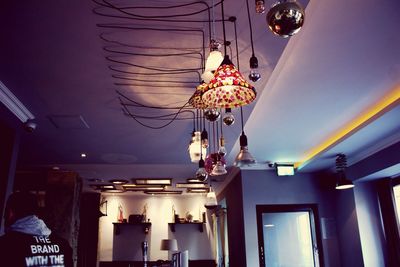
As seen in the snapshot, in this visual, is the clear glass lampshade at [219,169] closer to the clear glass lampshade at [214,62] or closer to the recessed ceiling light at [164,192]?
the clear glass lampshade at [214,62]

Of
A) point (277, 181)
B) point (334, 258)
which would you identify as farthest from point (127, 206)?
point (334, 258)

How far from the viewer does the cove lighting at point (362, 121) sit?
3970 millimetres

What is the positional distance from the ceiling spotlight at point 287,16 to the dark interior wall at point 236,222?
569 centimetres

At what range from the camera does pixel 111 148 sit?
5.43 meters

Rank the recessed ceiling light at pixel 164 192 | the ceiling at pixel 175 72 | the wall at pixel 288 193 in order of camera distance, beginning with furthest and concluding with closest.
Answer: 1. the recessed ceiling light at pixel 164 192
2. the wall at pixel 288 193
3. the ceiling at pixel 175 72

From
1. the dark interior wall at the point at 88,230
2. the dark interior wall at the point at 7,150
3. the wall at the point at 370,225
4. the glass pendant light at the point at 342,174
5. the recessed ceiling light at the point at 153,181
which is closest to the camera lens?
the dark interior wall at the point at 7,150

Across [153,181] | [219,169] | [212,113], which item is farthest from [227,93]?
[153,181]

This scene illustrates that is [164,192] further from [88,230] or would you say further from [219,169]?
[219,169]

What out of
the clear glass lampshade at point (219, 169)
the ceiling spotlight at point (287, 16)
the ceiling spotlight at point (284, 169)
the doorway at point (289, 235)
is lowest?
the doorway at point (289, 235)

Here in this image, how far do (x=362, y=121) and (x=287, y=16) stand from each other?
3.84m

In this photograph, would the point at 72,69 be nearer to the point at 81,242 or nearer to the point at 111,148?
the point at 111,148

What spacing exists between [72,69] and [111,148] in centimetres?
244

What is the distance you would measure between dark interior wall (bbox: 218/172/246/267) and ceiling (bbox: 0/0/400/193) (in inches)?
77.6

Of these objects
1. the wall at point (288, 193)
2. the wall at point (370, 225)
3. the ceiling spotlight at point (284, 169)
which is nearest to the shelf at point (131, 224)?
the wall at point (288, 193)
